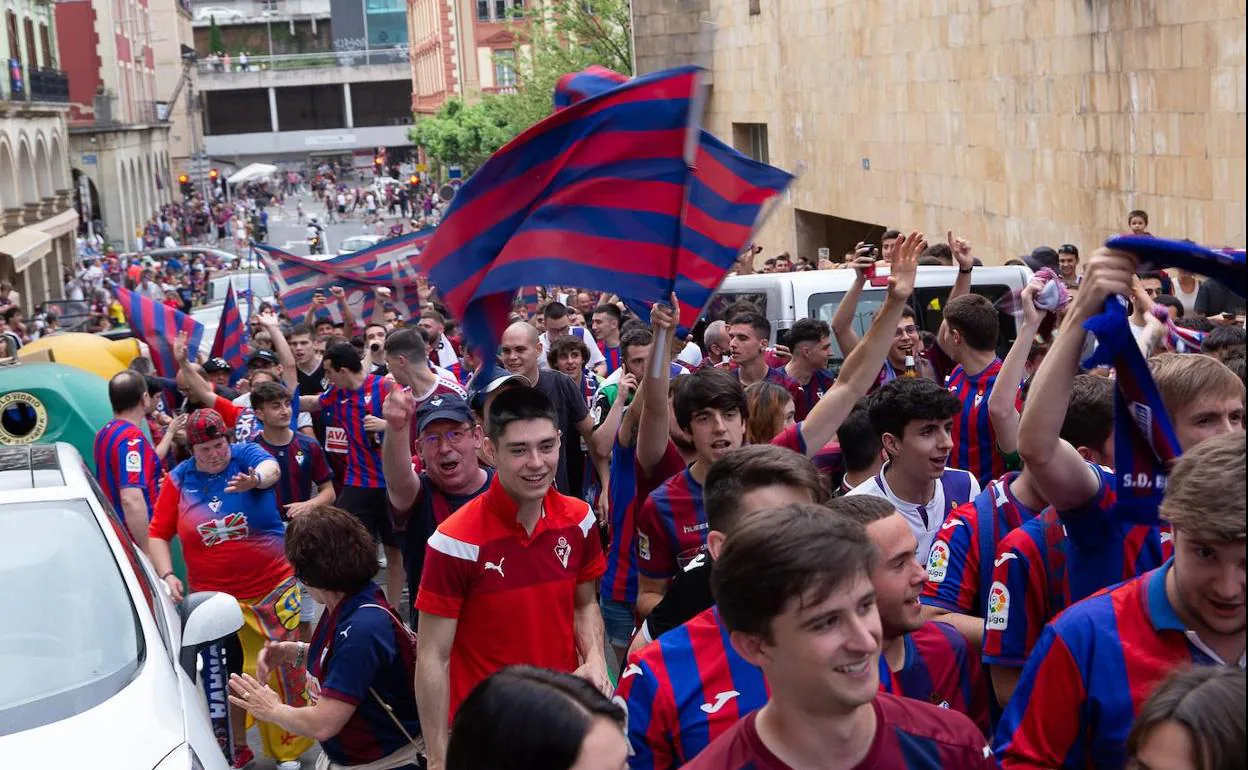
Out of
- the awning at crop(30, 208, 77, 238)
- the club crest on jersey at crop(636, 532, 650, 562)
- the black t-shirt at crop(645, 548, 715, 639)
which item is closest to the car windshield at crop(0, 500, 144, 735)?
the club crest on jersey at crop(636, 532, 650, 562)

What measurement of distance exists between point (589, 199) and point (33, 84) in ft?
161

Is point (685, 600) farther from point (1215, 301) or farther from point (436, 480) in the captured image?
point (1215, 301)

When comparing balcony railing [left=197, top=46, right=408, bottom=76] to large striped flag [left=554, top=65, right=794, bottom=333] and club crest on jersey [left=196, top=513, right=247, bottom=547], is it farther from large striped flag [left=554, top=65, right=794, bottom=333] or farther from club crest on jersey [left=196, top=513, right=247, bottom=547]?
large striped flag [left=554, top=65, right=794, bottom=333]

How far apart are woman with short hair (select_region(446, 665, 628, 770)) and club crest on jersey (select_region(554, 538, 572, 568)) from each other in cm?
221

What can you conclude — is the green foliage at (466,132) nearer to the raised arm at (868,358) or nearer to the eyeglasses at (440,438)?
the eyeglasses at (440,438)

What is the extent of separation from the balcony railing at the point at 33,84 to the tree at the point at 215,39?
67.2m

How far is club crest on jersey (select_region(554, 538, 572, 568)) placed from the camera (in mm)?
5250

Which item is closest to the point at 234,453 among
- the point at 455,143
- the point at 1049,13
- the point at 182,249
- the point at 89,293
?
the point at 1049,13

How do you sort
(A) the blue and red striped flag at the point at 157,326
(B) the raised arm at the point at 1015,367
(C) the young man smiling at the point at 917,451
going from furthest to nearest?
1. (A) the blue and red striped flag at the point at 157,326
2. (C) the young man smiling at the point at 917,451
3. (B) the raised arm at the point at 1015,367

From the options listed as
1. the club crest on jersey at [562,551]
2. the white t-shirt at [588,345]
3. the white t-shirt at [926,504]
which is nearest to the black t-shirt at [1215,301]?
the white t-shirt at [588,345]

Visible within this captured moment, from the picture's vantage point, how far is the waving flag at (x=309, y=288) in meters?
14.8

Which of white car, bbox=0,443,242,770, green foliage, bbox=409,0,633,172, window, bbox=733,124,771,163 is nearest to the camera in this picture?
white car, bbox=0,443,242,770

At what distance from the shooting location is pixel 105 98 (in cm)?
7075

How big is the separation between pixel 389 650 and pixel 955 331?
3.38 m
